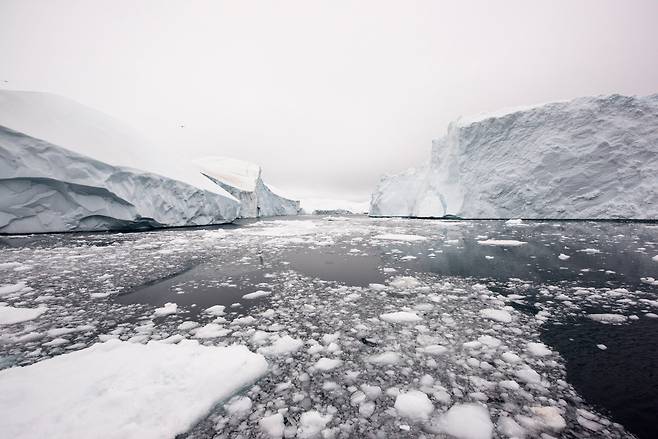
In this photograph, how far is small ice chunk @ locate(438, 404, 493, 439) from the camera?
1174 mm

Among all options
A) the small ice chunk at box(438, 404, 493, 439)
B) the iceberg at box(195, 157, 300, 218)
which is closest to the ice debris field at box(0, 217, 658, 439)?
the small ice chunk at box(438, 404, 493, 439)

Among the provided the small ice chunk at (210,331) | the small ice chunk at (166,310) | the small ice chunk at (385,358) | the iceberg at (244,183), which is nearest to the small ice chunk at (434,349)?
the small ice chunk at (385,358)

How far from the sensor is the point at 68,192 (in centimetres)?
990

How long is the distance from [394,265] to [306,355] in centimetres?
302

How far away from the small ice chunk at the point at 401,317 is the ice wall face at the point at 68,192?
11999mm

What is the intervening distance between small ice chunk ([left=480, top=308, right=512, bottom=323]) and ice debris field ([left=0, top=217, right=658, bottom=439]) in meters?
0.03

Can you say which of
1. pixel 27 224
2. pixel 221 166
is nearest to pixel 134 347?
pixel 27 224

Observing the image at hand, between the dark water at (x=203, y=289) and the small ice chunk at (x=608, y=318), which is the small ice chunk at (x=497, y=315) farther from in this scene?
the dark water at (x=203, y=289)

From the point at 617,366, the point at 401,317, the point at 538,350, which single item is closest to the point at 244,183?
the point at 401,317

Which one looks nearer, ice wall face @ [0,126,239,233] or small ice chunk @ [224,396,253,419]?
small ice chunk @ [224,396,253,419]

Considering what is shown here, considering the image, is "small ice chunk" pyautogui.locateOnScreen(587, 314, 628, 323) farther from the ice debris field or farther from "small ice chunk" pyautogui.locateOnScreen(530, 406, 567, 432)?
"small ice chunk" pyautogui.locateOnScreen(530, 406, 567, 432)

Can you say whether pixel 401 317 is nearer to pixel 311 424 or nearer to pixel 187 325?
pixel 311 424

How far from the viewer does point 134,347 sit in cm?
190

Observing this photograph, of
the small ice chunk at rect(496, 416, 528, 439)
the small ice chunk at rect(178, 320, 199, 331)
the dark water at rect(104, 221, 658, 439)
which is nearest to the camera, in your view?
the small ice chunk at rect(496, 416, 528, 439)
